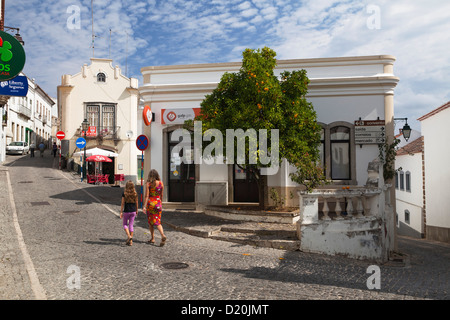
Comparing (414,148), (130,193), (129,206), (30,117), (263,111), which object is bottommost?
(129,206)

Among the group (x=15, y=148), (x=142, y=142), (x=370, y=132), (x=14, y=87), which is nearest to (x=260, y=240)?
(x=14, y=87)

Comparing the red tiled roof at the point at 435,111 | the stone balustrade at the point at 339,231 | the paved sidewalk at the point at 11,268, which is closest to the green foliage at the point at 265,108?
the stone balustrade at the point at 339,231

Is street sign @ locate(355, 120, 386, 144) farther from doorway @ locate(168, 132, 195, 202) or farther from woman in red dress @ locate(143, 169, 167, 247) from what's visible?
woman in red dress @ locate(143, 169, 167, 247)

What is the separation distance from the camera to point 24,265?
21.0 ft

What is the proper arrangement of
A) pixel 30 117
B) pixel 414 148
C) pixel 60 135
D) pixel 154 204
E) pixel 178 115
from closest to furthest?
pixel 154 204, pixel 178 115, pixel 414 148, pixel 60 135, pixel 30 117

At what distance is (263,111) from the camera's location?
11.1 m

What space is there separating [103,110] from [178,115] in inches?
790

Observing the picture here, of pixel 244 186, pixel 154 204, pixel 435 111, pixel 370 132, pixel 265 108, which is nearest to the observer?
pixel 154 204

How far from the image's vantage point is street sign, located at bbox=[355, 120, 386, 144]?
13141mm

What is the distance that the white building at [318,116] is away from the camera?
13.3 metres

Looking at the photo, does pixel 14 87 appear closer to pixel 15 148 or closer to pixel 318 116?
pixel 318 116

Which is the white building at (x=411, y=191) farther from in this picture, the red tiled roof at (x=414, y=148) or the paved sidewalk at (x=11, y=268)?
the paved sidewalk at (x=11, y=268)

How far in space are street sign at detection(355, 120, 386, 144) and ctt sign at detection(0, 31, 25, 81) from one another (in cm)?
1079

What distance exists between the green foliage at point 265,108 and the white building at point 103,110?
72.9 feet
